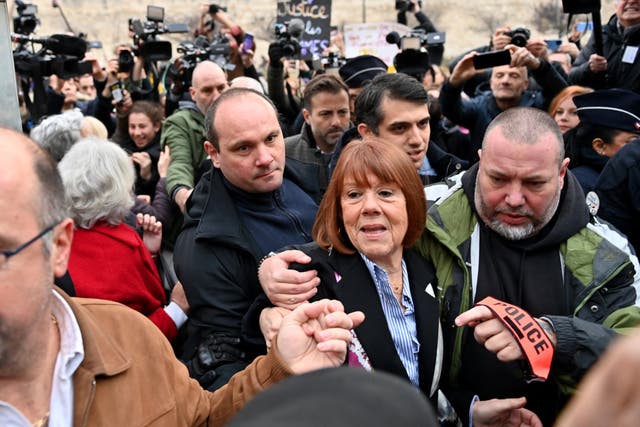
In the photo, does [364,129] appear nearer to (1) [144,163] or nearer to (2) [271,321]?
(2) [271,321]

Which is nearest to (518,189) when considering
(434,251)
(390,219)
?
(434,251)

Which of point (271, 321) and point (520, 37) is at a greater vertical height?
point (520, 37)

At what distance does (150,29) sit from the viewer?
6543mm

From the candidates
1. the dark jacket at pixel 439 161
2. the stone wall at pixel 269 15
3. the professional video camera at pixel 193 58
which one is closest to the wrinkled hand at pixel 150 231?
the dark jacket at pixel 439 161

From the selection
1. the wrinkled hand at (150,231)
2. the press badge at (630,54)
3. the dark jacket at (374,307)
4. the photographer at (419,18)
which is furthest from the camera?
the photographer at (419,18)

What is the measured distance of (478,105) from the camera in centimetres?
509

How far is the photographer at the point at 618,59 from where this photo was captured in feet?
15.3

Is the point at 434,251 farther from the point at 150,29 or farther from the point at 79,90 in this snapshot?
the point at 79,90

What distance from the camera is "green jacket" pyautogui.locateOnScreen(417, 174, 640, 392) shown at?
2.31 meters

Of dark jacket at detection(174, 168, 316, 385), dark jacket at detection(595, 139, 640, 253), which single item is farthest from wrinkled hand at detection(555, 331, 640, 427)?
dark jacket at detection(595, 139, 640, 253)

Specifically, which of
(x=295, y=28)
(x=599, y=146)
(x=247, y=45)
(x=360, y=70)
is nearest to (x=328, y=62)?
(x=295, y=28)

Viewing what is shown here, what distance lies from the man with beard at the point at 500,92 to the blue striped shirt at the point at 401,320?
2700mm

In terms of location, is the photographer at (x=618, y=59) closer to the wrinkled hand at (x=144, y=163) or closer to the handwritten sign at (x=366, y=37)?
the wrinkled hand at (x=144, y=163)

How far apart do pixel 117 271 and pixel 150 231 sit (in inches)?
30.0
